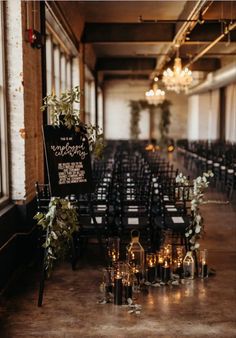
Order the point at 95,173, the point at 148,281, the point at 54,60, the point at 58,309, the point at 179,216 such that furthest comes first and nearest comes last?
the point at 54,60 → the point at 95,173 → the point at 179,216 → the point at 148,281 → the point at 58,309

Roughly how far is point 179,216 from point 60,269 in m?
1.56

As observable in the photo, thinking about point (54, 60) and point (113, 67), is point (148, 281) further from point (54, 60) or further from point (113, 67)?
point (113, 67)

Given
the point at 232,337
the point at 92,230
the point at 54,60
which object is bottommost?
the point at 232,337

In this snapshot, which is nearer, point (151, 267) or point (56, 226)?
point (56, 226)

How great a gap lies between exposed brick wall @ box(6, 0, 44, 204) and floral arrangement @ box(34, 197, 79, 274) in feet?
3.24

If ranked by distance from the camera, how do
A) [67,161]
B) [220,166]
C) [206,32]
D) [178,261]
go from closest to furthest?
[67,161] → [178,261] → [206,32] → [220,166]

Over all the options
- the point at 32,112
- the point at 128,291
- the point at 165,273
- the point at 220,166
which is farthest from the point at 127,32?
the point at 128,291

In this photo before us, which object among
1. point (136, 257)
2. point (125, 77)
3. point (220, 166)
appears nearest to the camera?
point (136, 257)

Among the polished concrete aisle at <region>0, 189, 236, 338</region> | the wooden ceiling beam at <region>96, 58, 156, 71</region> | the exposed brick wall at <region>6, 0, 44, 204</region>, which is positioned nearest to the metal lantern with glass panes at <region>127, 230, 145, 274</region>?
the polished concrete aisle at <region>0, 189, 236, 338</region>

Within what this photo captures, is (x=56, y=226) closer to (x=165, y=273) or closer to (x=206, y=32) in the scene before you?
(x=165, y=273)

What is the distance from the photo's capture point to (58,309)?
4.16 m

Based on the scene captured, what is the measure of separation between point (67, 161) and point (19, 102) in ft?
3.48

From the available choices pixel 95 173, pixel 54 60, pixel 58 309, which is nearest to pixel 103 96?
pixel 54 60

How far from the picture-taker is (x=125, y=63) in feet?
57.1
